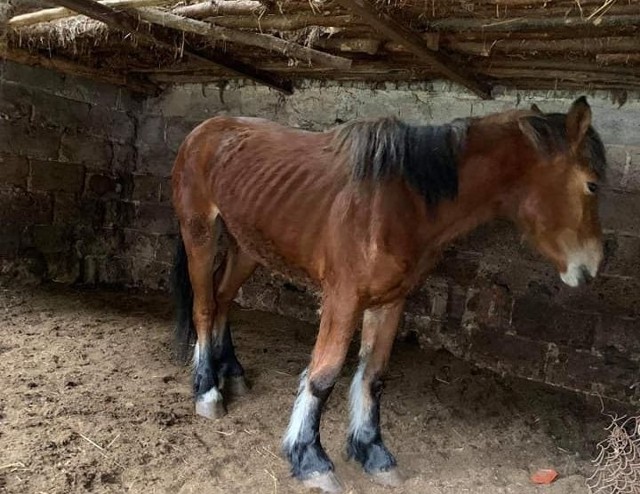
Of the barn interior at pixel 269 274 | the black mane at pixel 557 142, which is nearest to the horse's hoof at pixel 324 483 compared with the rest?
the barn interior at pixel 269 274

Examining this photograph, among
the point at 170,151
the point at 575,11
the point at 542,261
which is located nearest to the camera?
the point at 575,11

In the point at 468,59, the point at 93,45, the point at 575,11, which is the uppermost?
the point at 575,11

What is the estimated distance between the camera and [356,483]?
8.42 ft

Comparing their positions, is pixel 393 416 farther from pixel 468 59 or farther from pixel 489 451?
pixel 468 59

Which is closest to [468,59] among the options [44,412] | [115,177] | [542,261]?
[542,261]

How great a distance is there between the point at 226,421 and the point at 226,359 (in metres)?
0.47

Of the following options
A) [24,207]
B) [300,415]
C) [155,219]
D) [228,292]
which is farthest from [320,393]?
[24,207]

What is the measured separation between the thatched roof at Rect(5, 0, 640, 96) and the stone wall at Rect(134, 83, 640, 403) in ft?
0.55

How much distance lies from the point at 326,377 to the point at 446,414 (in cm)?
107

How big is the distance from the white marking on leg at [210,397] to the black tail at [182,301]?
527 mm

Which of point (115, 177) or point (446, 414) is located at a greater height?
point (115, 177)

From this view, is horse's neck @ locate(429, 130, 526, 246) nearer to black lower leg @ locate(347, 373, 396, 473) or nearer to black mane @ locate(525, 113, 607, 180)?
black mane @ locate(525, 113, 607, 180)

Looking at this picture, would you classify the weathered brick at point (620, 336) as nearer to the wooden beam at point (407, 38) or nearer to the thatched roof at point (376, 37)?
the thatched roof at point (376, 37)

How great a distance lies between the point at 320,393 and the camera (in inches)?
99.7
